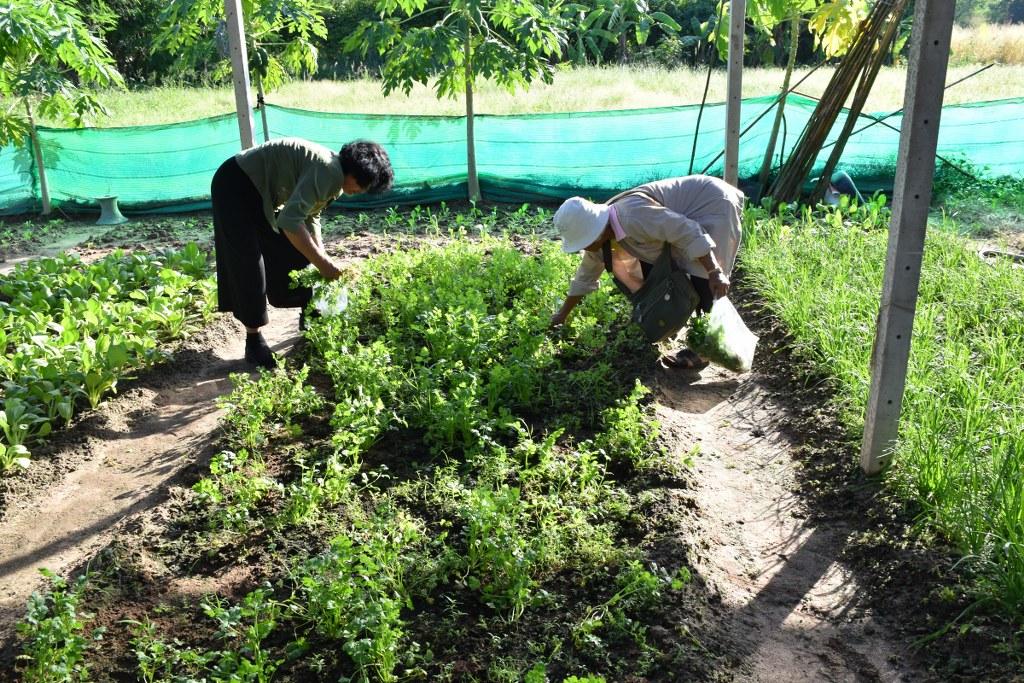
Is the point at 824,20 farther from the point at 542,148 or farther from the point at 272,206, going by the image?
the point at 272,206

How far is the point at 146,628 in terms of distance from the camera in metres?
2.77

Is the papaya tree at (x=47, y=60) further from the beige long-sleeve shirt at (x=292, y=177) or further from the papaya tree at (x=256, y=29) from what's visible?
the beige long-sleeve shirt at (x=292, y=177)

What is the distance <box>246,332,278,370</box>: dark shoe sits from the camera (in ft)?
16.5

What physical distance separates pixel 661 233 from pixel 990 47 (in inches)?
648

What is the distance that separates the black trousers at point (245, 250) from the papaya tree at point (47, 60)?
4.58 ft

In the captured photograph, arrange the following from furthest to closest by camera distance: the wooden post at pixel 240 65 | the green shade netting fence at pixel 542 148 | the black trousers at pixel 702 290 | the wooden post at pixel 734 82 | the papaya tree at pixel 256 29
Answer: the green shade netting fence at pixel 542 148
the papaya tree at pixel 256 29
the wooden post at pixel 734 82
the wooden post at pixel 240 65
the black trousers at pixel 702 290

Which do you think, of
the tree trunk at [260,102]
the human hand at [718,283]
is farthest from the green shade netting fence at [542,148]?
the human hand at [718,283]

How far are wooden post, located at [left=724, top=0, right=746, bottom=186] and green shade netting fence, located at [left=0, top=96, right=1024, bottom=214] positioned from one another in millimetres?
2537

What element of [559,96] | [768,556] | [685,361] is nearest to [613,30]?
[559,96]

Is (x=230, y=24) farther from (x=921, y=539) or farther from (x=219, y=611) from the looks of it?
(x=921, y=539)

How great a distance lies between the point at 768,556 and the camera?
332 centimetres

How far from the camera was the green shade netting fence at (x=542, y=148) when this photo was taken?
8961 mm

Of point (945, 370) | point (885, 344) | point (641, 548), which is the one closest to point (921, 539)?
point (885, 344)

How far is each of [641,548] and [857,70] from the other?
5575 mm
